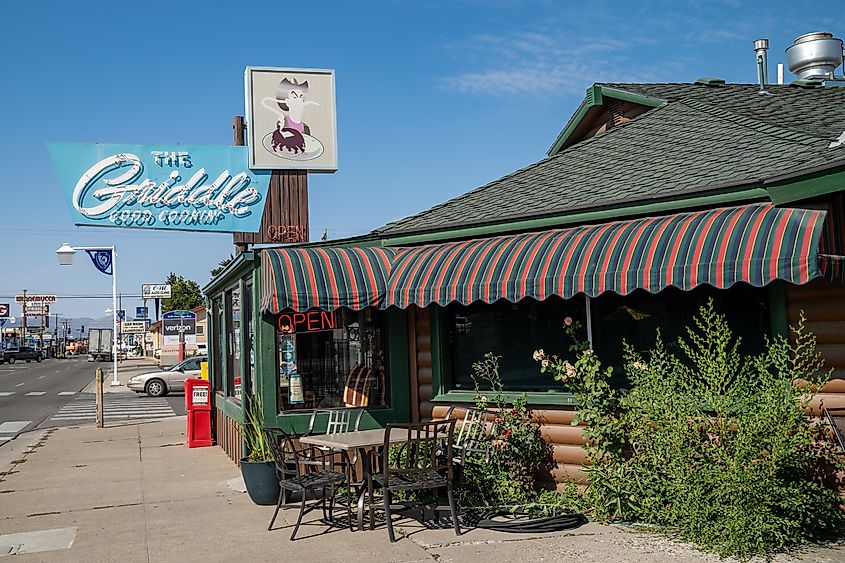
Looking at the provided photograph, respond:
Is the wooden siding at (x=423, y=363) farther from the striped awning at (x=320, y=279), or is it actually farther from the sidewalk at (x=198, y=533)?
the sidewalk at (x=198, y=533)

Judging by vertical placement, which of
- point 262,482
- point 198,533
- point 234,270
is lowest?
point 198,533

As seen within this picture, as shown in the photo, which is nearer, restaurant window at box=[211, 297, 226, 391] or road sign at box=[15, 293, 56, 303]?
restaurant window at box=[211, 297, 226, 391]

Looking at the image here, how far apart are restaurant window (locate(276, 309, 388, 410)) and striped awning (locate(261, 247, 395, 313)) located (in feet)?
2.19

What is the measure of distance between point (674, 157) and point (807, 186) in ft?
8.51

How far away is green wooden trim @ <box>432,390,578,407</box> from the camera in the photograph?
8.08m

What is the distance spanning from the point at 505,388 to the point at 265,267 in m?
2.88

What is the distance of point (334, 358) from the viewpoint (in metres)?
A: 9.64

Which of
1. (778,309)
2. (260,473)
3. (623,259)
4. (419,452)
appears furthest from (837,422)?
(260,473)

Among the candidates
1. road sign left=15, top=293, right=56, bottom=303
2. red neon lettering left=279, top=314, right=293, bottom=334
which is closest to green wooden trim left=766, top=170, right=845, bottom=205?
red neon lettering left=279, top=314, right=293, bottom=334

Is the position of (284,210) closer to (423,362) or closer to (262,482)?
(423,362)

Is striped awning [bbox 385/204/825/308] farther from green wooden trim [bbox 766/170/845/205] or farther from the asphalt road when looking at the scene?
the asphalt road

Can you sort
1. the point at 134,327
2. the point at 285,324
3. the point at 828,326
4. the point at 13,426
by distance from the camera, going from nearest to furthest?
the point at 828,326 < the point at 285,324 < the point at 13,426 < the point at 134,327

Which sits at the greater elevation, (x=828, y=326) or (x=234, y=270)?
(x=234, y=270)

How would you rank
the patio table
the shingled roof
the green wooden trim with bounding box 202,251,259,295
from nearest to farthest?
the patio table
the shingled roof
the green wooden trim with bounding box 202,251,259,295
